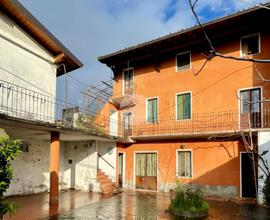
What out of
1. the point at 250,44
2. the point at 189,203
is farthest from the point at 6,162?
the point at 250,44

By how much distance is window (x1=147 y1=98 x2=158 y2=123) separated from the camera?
738 inches

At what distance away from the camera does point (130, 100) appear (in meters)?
19.8

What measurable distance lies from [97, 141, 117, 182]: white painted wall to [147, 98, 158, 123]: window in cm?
269

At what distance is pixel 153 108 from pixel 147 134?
5.55ft

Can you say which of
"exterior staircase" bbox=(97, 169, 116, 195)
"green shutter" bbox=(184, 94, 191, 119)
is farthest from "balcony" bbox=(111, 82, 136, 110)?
"exterior staircase" bbox=(97, 169, 116, 195)

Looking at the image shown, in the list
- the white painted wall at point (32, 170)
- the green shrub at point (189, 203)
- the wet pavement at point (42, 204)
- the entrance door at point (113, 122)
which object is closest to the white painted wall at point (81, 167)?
the wet pavement at point (42, 204)

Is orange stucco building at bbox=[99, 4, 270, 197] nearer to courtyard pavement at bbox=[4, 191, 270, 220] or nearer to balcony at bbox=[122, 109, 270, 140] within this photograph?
balcony at bbox=[122, 109, 270, 140]

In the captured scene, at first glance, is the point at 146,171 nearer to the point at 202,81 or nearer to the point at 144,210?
the point at 202,81

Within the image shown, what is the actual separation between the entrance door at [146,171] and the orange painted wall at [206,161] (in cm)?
37

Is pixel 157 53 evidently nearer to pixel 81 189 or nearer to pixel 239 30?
pixel 239 30

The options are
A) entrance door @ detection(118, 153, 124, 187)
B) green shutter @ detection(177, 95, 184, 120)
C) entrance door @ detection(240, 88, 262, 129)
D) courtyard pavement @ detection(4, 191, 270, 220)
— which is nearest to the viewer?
courtyard pavement @ detection(4, 191, 270, 220)

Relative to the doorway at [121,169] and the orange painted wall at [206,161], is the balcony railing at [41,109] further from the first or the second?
the orange painted wall at [206,161]

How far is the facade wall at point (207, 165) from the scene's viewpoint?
15102 millimetres

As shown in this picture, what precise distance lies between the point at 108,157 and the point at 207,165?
606 centimetres
